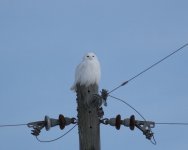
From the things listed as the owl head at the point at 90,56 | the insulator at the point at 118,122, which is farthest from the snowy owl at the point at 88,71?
the insulator at the point at 118,122

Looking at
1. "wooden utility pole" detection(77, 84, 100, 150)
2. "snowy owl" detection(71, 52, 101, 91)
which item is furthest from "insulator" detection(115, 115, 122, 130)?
"snowy owl" detection(71, 52, 101, 91)

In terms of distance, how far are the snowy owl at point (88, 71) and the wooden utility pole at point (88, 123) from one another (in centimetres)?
28

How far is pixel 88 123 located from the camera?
7031 millimetres

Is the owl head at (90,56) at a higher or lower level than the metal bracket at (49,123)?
higher

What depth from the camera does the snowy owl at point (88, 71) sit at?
7.45 metres

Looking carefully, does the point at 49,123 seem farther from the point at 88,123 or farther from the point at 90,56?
the point at 90,56

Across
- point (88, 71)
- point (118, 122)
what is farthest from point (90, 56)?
point (118, 122)

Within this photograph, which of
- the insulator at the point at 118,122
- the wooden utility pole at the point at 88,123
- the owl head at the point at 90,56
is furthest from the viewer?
the owl head at the point at 90,56

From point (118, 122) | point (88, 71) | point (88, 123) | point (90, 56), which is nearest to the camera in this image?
point (88, 123)

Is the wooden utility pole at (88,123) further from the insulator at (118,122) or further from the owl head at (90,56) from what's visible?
the owl head at (90,56)

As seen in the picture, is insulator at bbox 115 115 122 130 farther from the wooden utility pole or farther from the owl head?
the owl head

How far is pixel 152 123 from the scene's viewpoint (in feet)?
23.9

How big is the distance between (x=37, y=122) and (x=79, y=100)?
559mm

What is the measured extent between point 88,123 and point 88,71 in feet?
3.15
